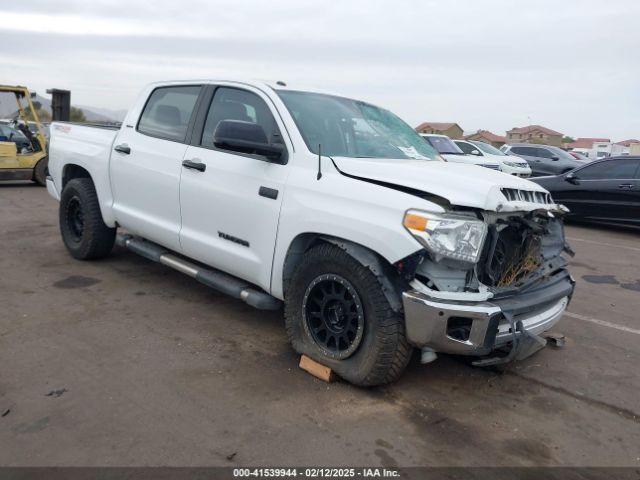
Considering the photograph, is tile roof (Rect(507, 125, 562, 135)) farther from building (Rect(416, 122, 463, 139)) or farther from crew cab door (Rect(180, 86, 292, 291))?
crew cab door (Rect(180, 86, 292, 291))

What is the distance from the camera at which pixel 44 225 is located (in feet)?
28.1

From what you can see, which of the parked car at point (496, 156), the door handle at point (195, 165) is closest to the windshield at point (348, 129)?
the door handle at point (195, 165)

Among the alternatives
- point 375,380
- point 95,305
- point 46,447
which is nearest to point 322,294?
point 375,380

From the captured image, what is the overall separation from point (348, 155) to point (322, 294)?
1018 millimetres

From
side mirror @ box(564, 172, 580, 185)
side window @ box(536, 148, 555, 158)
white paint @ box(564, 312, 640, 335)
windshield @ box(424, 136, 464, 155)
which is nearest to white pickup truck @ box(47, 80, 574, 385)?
white paint @ box(564, 312, 640, 335)

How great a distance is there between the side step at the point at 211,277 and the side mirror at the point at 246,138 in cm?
102

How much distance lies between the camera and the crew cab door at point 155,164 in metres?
4.84

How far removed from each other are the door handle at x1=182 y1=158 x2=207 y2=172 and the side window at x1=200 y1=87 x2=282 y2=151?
6.3 inches

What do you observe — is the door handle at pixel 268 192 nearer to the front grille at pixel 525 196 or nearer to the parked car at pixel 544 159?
the front grille at pixel 525 196

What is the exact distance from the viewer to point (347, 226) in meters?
3.48

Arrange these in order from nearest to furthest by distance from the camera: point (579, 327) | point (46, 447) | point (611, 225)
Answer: point (46, 447) < point (579, 327) < point (611, 225)

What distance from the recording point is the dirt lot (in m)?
2.97

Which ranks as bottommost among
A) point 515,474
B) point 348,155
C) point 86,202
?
point 515,474

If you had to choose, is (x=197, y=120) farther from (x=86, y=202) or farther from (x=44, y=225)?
(x=44, y=225)
